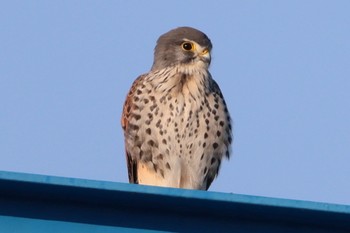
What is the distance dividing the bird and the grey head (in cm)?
13

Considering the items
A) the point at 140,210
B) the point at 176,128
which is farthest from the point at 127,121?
the point at 140,210

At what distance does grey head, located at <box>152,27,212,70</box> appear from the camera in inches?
319

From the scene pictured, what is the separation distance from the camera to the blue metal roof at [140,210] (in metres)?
4.11

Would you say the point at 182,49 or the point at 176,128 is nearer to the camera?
the point at 176,128

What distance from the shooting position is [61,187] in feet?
13.4

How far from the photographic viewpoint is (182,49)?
27.0 feet

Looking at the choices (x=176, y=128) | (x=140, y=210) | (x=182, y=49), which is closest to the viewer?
(x=140, y=210)

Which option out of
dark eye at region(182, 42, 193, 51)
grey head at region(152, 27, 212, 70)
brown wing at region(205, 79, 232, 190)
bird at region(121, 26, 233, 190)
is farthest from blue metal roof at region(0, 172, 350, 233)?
dark eye at region(182, 42, 193, 51)

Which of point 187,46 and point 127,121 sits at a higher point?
point 187,46

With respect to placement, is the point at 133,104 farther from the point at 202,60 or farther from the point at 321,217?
the point at 321,217

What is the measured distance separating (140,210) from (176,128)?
319 centimetres

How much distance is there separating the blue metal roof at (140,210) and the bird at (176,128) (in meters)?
3.20

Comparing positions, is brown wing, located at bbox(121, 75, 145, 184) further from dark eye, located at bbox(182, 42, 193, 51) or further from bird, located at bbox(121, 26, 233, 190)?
dark eye, located at bbox(182, 42, 193, 51)

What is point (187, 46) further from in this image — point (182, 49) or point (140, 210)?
point (140, 210)
